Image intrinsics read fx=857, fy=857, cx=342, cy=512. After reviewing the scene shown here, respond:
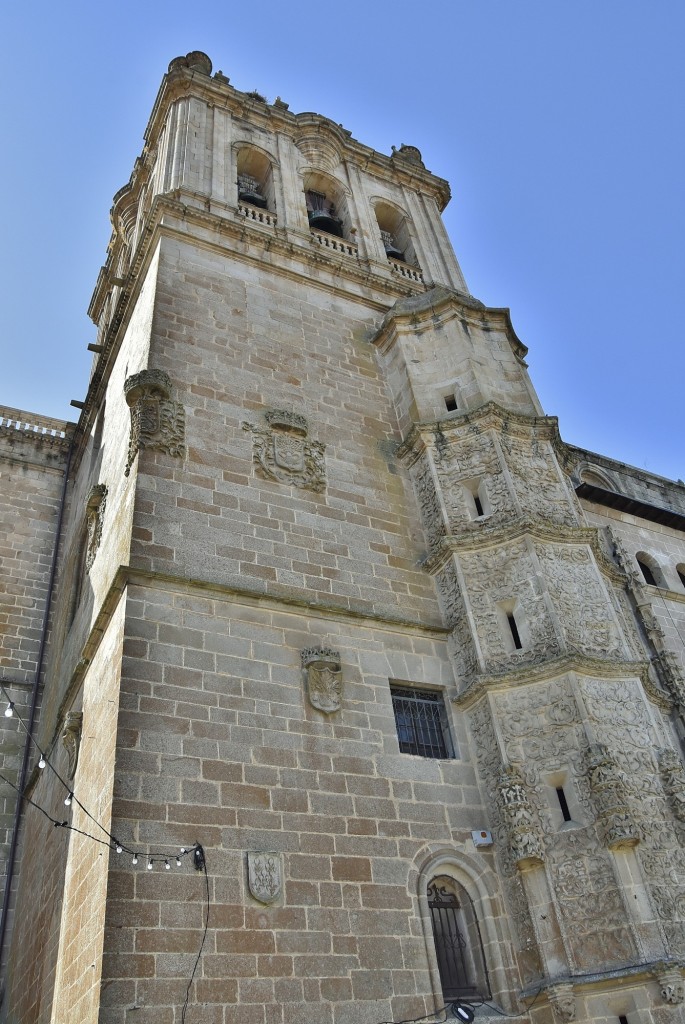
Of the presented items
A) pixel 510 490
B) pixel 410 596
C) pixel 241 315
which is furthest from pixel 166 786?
pixel 241 315

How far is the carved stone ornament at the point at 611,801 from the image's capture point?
28.9 ft

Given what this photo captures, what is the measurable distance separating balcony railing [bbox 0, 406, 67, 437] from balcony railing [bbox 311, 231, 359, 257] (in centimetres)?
699

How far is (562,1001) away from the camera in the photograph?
26.7 feet

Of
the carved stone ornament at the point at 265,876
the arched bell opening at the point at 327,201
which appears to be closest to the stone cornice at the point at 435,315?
the arched bell opening at the point at 327,201

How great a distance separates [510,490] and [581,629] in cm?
231

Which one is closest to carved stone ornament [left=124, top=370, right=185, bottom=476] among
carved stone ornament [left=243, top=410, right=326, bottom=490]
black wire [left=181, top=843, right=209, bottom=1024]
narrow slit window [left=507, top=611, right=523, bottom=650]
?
carved stone ornament [left=243, top=410, right=326, bottom=490]

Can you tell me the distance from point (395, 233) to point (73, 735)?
14.7m

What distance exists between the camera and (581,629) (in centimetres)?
1072

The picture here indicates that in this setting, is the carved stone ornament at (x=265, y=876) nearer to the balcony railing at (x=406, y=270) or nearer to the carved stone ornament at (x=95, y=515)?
the carved stone ornament at (x=95, y=515)

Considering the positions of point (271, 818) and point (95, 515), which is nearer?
point (271, 818)

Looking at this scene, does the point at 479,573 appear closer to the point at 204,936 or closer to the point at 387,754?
the point at 387,754

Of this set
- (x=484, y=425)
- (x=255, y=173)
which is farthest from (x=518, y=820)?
(x=255, y=173)

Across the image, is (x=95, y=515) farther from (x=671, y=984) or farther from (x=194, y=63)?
(x=194, y=63)

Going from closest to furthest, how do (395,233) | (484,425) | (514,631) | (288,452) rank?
(514,631) → (288,452) → (484,425) → (395,233)
